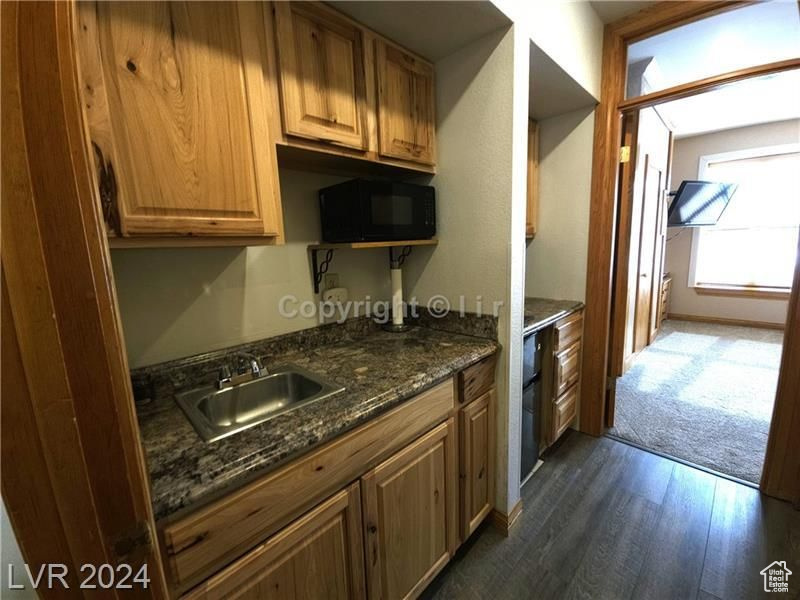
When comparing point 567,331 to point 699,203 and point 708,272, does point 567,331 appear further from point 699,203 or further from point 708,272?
point 708,272

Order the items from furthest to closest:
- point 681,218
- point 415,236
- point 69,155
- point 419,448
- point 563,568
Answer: point 681,218, point 415,236, point 563,568, point 419,448, point 69,155

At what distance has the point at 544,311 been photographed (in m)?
1.96

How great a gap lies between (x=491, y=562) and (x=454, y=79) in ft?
6.85

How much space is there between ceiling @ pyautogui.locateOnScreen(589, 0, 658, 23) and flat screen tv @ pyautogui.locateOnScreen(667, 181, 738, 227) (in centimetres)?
284

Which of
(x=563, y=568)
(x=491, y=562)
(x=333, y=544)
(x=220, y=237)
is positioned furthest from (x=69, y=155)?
(x=563, y=568)

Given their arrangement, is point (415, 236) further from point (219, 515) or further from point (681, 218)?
point (681, 218)

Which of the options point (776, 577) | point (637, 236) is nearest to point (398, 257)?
point (776, 577)

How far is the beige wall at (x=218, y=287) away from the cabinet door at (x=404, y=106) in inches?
13.6

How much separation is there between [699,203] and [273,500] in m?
5.36

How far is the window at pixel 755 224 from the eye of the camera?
402 cm

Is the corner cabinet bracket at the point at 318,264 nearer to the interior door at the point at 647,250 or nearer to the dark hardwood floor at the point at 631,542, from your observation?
the dark hardwood floor at the point at 631,542

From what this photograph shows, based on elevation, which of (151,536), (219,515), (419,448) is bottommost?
(419,448)

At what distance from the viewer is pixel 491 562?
4.57ft

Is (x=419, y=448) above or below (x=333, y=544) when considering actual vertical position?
above
